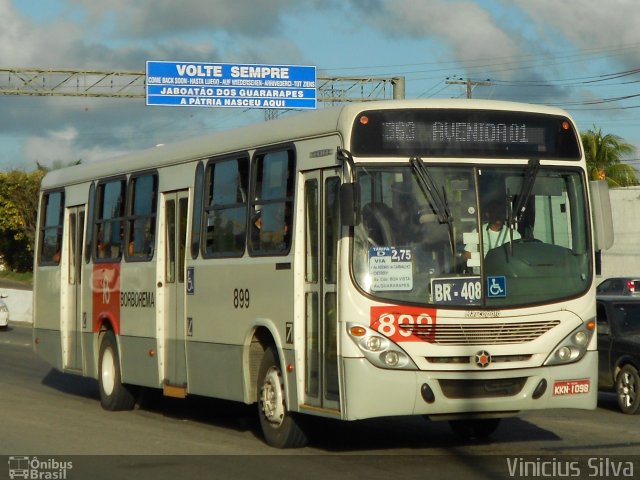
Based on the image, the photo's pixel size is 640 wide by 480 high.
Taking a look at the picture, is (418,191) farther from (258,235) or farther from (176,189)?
(176,189)

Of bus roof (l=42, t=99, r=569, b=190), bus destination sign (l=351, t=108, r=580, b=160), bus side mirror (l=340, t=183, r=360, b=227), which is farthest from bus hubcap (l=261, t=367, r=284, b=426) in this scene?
bus destination sign (l=351, t=108, r=580, b=160)

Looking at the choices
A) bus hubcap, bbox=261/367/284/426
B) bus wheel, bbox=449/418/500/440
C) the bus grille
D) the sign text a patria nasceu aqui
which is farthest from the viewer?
the sign text a patria nasceu aqui

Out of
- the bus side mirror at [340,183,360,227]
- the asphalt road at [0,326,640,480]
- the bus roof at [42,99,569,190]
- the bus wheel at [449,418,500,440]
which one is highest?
the bus roof at [42,99,569,190]

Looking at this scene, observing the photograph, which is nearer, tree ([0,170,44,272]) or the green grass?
tree ([0,170,44,272])

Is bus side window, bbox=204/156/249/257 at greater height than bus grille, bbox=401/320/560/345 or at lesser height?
greater

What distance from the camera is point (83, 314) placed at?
16953mm

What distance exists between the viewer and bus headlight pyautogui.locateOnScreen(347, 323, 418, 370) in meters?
10.4

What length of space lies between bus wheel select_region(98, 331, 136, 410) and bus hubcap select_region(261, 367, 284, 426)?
4289 mm

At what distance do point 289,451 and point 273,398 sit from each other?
57 cm

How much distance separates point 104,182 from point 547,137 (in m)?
7.31

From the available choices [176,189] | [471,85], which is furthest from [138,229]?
[471,85]

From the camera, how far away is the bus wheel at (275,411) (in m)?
11.6

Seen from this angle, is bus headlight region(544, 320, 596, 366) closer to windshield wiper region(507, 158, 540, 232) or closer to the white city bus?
the white city bus

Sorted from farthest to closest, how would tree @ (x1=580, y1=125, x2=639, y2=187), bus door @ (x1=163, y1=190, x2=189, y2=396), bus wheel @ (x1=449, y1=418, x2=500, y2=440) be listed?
tree @ (x1=580, y1=125, x2=639, y2=187) < bus door @ (x1=163, y1=190, x2=189, y2=396) < bus wheel @ (x1=449, y1=418, x2=500, y2=440)
